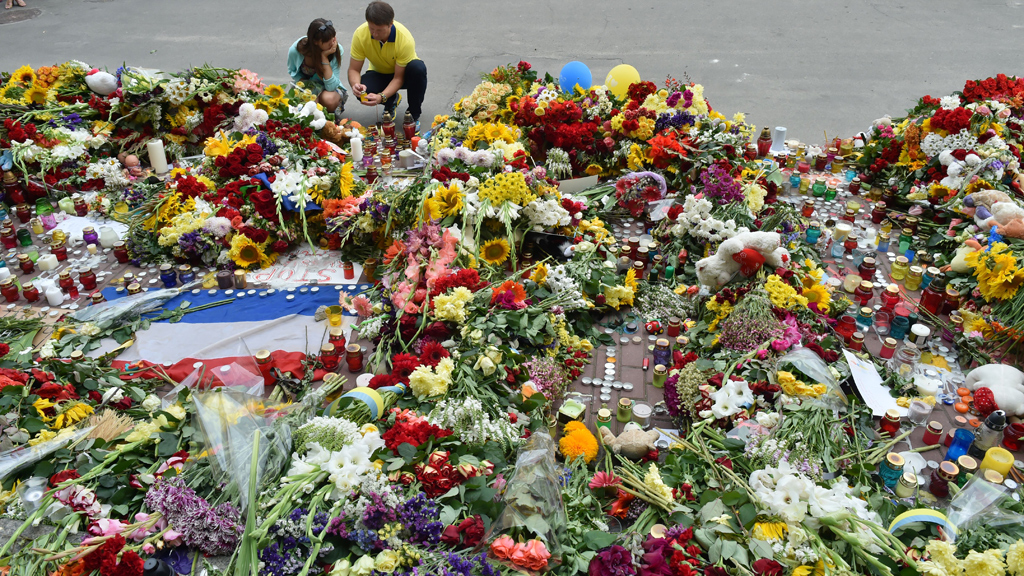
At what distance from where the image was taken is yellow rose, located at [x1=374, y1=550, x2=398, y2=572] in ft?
7.23

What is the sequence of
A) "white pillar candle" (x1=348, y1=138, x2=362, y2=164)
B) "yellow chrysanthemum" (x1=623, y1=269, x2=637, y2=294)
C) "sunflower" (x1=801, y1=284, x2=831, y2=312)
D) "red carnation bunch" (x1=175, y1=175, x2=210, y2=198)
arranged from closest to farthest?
"sunflower" (x1=801, y1=284, x2=831, y2=312) → "yellow chrysanthemum" (x1=623, y1=269, x2=637, y2=294) → "red carnation bunch" (x1=175, y1=175, x2=210, y2=198) → "white pillar candle" (x1=348, y1=138, x2=362, y2=164)

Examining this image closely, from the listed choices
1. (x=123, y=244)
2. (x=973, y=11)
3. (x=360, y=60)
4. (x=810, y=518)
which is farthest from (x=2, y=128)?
(x=973, y=11)

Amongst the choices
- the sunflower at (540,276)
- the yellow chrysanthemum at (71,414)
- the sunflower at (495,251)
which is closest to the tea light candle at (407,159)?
the sunflower at (495,251)

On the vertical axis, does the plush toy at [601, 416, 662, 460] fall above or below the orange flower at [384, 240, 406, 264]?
below

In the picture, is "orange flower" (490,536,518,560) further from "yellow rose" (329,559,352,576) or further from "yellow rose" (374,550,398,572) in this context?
"yellow rose" (329,559,352,576)

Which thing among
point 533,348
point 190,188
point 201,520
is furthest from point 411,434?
point 190,188

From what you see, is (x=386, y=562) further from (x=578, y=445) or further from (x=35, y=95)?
(x=35, y=95)

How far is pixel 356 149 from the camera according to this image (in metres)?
5.48

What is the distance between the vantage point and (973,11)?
9.05 m

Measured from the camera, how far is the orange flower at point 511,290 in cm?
334

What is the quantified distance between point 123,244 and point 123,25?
21.7 ft

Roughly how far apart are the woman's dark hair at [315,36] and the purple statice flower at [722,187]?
12.0 ft

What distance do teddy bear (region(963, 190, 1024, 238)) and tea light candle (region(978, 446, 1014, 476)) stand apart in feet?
5.01

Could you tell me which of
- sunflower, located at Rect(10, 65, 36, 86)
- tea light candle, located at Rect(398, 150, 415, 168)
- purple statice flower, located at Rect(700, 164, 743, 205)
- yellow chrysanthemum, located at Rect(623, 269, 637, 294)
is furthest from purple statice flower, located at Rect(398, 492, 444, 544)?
sunflower, located at Rect(10, 65, 36, 86)
